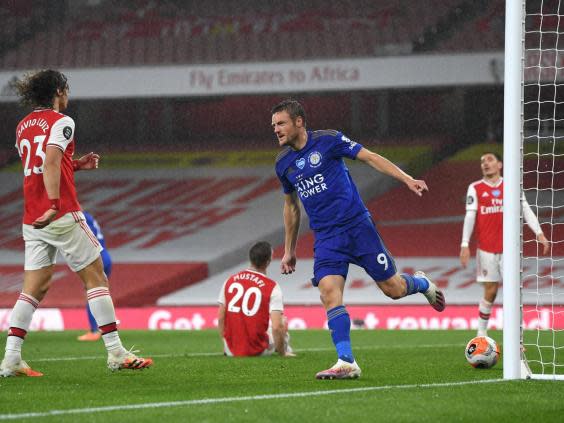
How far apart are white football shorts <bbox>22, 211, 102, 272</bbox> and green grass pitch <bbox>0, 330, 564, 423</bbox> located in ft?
2.72

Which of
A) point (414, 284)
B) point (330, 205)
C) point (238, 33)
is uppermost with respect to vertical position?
point (238, 33)

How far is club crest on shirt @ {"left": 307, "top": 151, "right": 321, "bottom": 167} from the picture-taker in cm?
741

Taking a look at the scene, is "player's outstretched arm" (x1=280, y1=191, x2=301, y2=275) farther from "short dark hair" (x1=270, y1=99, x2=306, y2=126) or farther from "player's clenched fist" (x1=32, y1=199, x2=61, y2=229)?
"player's clenched fist" (x1=32, y1=199, x2=61, y2=229)

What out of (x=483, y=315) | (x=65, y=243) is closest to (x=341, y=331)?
(x=65, y=243)

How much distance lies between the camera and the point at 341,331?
23.6ft

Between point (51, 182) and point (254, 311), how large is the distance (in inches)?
140

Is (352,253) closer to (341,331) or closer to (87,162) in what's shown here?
(341,331)

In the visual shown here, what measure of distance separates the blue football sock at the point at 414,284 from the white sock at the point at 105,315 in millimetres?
2173

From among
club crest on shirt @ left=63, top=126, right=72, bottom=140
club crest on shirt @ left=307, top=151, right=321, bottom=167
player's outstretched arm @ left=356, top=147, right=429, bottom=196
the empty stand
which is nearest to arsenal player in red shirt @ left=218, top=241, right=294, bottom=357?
club crest on shirt @ left=307, top=151, right=321, bottom=167

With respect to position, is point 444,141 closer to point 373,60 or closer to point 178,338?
point 373,60

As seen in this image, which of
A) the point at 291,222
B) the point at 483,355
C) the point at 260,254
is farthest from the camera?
the point at 260,254

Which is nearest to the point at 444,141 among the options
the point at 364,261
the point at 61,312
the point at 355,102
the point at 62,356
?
the point at 355,102

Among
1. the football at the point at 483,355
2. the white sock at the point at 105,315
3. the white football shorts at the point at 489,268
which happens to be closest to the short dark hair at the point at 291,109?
the white sock at the point at 105,315

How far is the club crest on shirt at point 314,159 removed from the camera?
741cm
